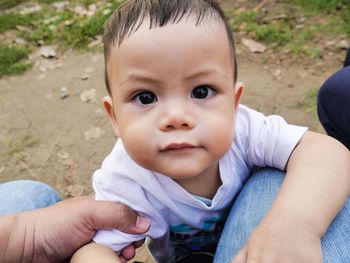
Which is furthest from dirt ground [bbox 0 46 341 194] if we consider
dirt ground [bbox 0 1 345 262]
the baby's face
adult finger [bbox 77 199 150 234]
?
the baby's face

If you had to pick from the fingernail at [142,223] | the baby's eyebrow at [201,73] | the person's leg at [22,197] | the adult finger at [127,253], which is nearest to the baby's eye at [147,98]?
the baby's eyebrow at [201,73]

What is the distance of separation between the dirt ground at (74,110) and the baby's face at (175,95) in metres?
1.87

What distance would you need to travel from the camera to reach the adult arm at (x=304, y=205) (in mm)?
1146

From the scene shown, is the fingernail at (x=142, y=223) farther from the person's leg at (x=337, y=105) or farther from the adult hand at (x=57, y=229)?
the person's leg at (x=337, y=105)

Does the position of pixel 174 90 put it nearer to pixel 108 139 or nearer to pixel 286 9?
pixel 108 139

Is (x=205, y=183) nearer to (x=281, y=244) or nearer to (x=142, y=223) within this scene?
(x=142, y=223)

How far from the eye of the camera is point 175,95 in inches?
46.4

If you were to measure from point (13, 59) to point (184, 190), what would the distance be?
320 centimetres

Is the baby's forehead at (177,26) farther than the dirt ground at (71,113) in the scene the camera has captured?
No

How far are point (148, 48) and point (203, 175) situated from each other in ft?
1.67

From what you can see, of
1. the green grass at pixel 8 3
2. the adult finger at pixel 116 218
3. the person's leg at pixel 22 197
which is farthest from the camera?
the green grass at pixel 8 3

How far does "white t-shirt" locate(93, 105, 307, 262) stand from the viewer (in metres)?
1.41

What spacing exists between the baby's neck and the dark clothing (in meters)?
Result: 0.59

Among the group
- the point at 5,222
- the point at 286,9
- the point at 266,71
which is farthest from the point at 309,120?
the point at 5,222
